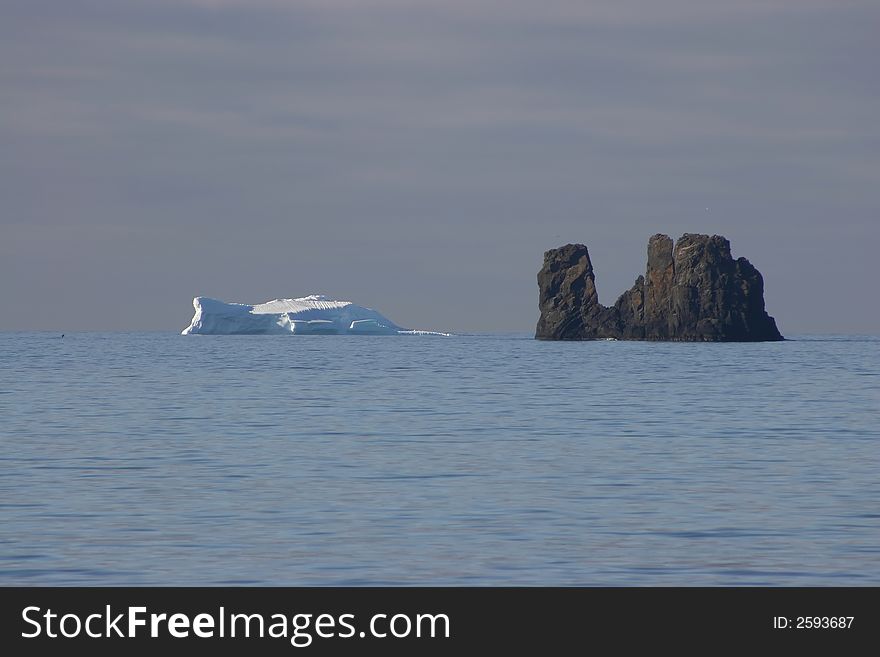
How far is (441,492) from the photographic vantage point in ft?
75.0

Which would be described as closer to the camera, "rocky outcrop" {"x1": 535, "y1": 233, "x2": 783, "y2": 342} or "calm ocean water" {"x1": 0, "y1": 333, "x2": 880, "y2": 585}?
"calm ocean water" {"x1": 0, "y1": 333, "x2": 880, "y2": 585}

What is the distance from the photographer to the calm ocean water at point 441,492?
1631 cm

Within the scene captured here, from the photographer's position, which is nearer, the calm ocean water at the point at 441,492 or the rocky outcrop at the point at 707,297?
the calm ocean water at the point at 441,492

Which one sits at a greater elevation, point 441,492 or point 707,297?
point 707,297

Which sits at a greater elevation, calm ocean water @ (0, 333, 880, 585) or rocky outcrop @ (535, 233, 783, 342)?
rocky outcrop @ (535, 233, 783, 342)

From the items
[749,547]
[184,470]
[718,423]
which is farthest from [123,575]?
[718,423]

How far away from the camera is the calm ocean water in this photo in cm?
1631

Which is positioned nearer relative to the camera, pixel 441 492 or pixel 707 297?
pixel 441 492

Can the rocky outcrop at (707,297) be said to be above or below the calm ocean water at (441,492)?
above
